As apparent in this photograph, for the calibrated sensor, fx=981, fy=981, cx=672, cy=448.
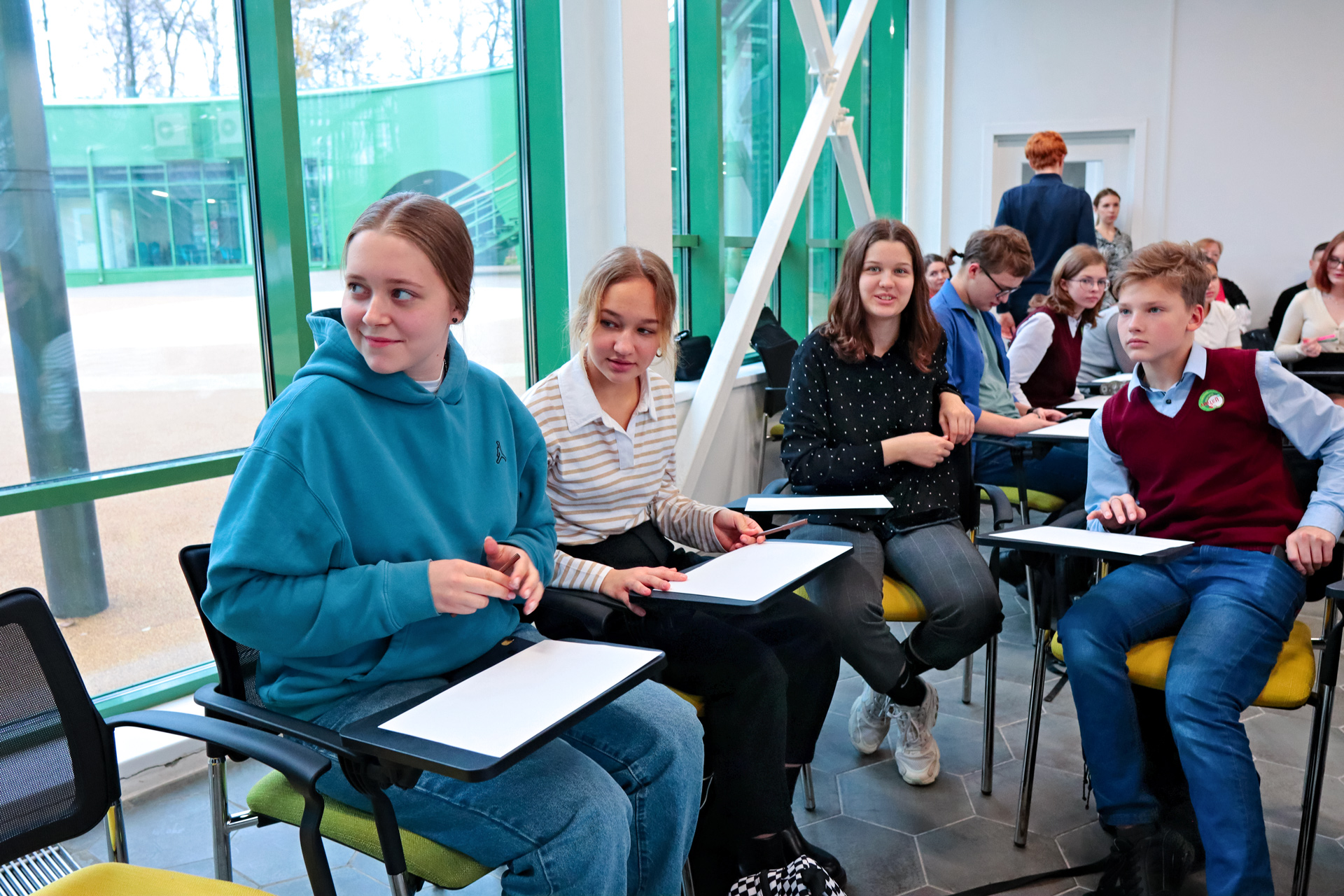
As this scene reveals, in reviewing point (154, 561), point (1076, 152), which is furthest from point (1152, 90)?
point (154, 561)

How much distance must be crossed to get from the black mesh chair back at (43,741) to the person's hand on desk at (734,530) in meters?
1.16

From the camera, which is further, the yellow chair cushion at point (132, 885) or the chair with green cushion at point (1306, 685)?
the chair with green cushion at point (1306, 685)

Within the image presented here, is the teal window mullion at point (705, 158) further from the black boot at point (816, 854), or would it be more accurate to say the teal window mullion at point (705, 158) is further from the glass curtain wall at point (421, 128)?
the black boot at point (816, 854)

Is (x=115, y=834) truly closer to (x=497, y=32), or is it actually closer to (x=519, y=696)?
(x=519, y=696)

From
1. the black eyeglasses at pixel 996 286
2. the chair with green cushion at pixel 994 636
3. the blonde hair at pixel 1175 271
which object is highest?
the blonde hair at pixel 1175 271

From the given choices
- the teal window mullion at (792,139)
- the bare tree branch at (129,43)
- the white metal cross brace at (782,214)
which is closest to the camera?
the bare tree branch at (129,43)

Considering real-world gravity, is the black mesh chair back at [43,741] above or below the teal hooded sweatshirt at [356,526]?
below

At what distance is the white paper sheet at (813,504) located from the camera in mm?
2010

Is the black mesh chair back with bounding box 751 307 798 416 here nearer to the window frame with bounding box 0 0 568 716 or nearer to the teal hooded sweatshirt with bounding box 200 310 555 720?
the window frame with bounding box 0 0 568 716

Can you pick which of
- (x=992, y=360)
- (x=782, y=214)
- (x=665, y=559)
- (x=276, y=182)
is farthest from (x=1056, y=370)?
(x=276, y=182)

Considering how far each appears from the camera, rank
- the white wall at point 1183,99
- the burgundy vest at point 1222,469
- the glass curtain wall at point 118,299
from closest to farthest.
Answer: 1. the burgundy vest at point 1222,469
2. the glass curtain wall at point 118,299
3. the white wall at point 1183,99

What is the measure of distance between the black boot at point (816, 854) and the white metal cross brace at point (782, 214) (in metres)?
2.14

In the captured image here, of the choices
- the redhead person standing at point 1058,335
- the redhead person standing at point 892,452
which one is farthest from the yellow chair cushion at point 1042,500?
the redhead person standing at point 892,452

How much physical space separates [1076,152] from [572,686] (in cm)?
733
